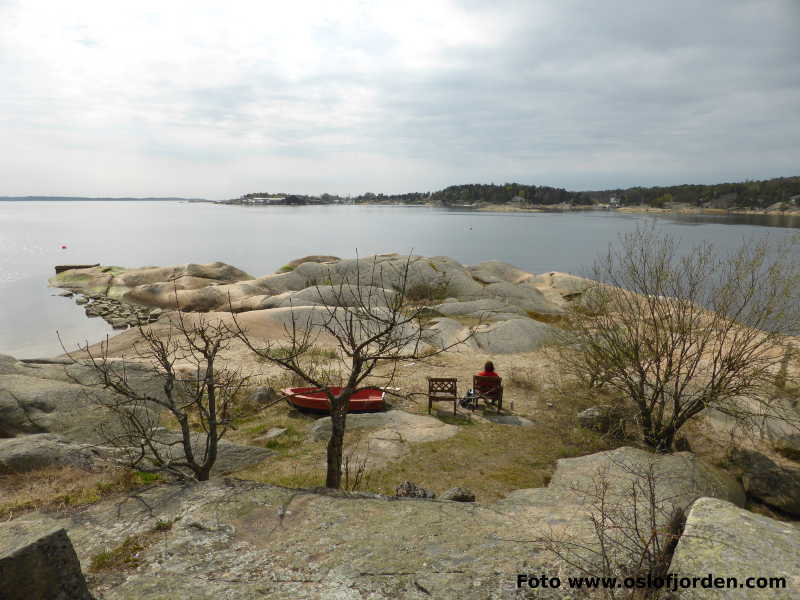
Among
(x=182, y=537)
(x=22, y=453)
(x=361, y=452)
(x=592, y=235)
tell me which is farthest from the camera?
(x=592, y=235)

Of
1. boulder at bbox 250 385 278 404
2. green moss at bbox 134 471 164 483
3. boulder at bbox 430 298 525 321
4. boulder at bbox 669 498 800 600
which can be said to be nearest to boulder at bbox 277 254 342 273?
boulder at bbox 430 298 525 321

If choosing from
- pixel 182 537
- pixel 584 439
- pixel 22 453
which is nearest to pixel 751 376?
pixel 584 439

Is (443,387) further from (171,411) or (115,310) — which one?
(115,310)

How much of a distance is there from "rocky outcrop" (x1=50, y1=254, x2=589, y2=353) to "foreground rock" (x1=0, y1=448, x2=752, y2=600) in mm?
23418

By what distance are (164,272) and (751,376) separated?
58.7m

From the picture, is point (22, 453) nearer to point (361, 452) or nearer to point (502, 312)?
point (361, 452)

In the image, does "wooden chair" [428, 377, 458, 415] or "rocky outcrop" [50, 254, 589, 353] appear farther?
"rocky outcrop" [50, 254, 589, 353]

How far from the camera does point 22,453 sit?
35.6ft

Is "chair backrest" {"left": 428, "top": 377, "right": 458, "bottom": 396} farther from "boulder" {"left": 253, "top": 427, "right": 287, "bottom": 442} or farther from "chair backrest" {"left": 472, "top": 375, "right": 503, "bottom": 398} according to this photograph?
"boulder" {"left": 253, "top": 427, "right": 287, "bottom": 442}

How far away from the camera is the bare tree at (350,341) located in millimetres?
8820

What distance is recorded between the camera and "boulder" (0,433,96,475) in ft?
35.0

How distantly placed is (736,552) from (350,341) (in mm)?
6391

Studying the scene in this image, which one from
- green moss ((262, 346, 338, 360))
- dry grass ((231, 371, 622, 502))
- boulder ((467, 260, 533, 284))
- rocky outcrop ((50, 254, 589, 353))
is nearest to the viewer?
dry grass ((231, 371, 622, 502))

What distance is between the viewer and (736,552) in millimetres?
4961
